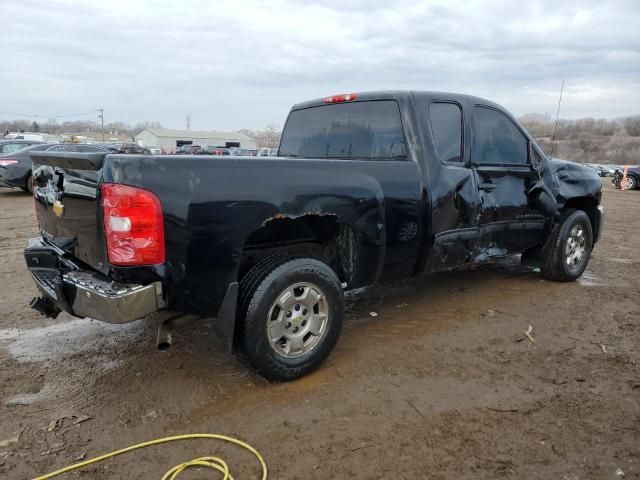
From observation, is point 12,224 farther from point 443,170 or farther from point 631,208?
point 631,208

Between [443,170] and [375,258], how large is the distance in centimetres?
103

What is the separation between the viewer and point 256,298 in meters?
2.99

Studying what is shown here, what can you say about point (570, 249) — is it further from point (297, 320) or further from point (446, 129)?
point (297, 320)

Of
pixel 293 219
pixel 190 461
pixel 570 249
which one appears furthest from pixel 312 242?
pixel 570 249

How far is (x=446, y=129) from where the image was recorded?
4.25m

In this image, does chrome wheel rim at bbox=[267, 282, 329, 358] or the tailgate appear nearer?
the tailgate

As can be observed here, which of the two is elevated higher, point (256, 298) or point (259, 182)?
point (259, 182)

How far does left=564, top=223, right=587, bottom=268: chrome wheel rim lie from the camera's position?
5.54m

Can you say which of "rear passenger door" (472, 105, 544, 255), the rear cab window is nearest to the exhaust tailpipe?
the rear cab window

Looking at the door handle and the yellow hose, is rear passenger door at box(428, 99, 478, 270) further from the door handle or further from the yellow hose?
the yellow hose

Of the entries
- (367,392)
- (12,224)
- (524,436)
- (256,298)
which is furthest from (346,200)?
(12,224)

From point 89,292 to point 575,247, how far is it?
5.16 m

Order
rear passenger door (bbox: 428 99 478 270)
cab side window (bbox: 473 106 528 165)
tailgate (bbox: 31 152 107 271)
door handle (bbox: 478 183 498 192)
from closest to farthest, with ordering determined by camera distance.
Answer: tailgate (bbox: 31 152 107 271), rear passenger door (bbox: 428 99 478 270), door handle (bbox: 478 183 498 192), cab side window (bbox: 473 106 528 165)

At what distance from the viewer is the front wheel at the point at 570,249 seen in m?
5.41
